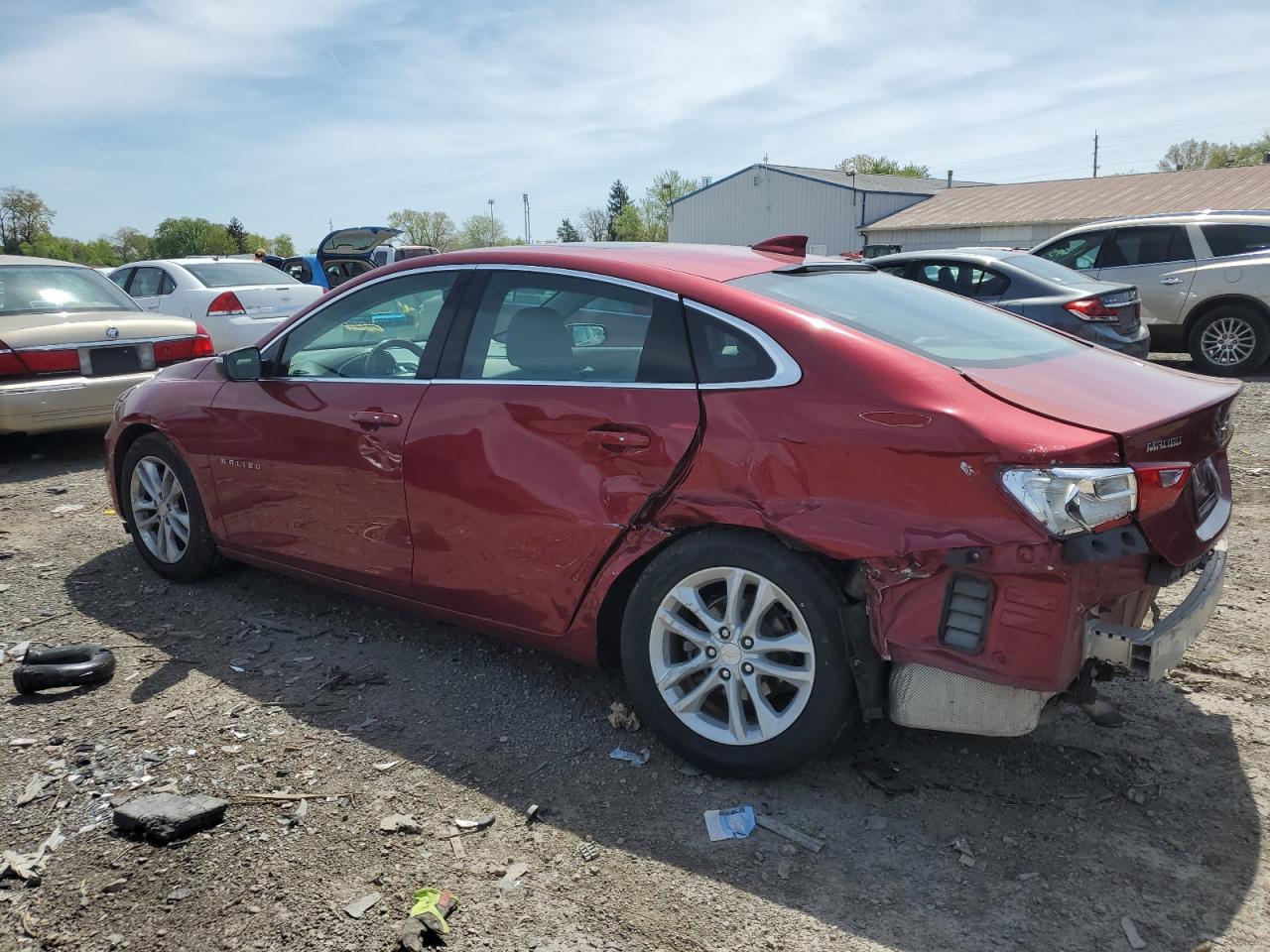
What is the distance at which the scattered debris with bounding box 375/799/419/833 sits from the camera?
2.77 metres

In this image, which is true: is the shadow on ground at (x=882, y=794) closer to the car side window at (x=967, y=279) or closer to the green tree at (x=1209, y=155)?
the car side window at (x=967, y=279)

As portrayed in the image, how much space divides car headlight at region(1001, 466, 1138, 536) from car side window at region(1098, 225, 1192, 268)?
9.99 m

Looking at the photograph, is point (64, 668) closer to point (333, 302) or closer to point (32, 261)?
point (333, 302)

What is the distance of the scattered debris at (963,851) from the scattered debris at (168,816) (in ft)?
6.95

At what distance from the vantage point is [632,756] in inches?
124

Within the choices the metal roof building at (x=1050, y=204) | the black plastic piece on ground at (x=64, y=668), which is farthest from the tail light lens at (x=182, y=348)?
the metal roof building at (x=1050, y=204)

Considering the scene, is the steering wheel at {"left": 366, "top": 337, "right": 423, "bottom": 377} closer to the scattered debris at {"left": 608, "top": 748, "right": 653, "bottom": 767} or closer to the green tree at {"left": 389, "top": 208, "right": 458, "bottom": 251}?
the scattered debris at {"left": 608, "top": 748, "right": 653, "bottom": 767}

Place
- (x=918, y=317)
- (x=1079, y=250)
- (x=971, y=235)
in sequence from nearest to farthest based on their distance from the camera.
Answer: (x=918, y=317), (x=1079, y=250), (x=971, y=235)

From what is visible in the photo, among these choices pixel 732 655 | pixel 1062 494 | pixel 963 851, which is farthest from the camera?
pixel 732 655

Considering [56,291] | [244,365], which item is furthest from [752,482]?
[56,291]

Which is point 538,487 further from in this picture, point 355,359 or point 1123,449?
point 1123,449

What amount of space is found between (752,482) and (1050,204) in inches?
1569

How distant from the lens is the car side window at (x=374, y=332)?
12.1 ft

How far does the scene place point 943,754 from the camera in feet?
10.3
